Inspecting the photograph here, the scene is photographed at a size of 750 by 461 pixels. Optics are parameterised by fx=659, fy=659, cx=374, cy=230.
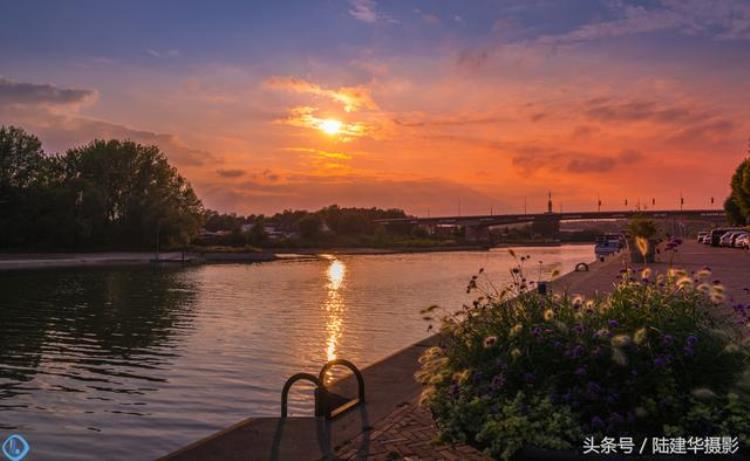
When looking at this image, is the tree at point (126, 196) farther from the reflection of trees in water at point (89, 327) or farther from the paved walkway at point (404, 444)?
the paved walkway at point (404, 444)

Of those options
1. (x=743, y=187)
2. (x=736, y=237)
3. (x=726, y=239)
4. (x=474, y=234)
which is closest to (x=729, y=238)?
(x=726, y=239)

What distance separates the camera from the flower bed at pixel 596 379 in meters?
5.69

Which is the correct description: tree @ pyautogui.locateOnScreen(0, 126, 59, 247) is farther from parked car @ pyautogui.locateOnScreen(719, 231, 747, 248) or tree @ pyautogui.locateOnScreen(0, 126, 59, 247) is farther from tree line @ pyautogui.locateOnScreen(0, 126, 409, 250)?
parked car @ pyautogui.locateOnScreen(719, 231, 747, 248)

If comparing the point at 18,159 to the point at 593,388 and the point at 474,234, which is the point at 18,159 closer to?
the point at 593,388

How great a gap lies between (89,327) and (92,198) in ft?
→ 222

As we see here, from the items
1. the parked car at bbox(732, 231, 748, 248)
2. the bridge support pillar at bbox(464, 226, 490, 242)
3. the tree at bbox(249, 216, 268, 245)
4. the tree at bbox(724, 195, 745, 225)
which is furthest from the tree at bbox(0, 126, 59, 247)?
the bridge support pillar at bbox(464, 226, 490, 242)

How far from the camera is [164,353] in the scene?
17766 millimetres


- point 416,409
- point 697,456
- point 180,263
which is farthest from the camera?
point 180,263

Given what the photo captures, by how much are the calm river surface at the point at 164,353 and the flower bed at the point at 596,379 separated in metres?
1.47

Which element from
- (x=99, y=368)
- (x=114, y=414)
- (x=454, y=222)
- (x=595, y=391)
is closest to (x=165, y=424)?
(x=114, y=414)

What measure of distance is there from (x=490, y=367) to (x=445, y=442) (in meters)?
0.84

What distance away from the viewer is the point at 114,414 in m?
11.6

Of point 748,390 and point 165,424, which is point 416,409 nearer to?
point 748,390

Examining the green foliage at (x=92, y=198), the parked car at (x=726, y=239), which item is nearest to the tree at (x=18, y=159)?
the green foliage at (x=92, y=198)
